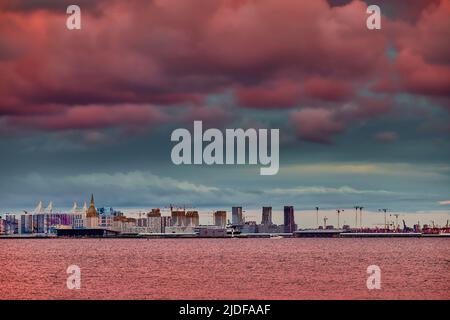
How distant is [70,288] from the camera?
274 ft

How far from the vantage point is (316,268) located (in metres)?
117

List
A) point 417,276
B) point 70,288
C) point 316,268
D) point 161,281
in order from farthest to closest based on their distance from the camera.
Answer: point 316,268
point 417,276
point 161,281
point 70,288
